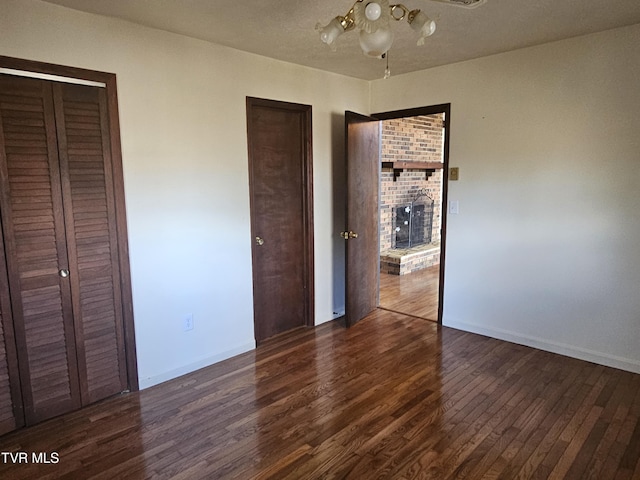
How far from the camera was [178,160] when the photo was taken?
2936 millimetres

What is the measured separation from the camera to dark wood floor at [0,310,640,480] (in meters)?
2.09

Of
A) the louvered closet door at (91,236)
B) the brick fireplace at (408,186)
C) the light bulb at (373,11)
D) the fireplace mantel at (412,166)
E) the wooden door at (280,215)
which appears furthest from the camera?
the brick fireplace at (408,186)

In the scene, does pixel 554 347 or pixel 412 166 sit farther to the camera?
pixel 412 166

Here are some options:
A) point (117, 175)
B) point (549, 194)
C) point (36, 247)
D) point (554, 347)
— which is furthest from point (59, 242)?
point (554, 347)

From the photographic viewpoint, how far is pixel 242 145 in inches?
130

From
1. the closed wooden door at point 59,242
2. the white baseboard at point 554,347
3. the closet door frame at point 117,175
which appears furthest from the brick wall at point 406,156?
the closed wooden door at point 59,242

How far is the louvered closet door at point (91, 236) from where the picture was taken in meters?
2.47

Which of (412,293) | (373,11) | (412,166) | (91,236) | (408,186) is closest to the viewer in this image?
(373,11)

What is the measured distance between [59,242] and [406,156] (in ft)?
16.3

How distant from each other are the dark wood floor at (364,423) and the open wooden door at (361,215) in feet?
2.76

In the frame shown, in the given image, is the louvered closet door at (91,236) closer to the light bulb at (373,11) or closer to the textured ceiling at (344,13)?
the textured ceiling at (344,13)

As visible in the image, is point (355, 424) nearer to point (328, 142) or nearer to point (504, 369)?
point (504, 369)

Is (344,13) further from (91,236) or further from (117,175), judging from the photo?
(91,236)

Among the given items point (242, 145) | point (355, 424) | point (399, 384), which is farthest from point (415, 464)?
point (242, 145)
